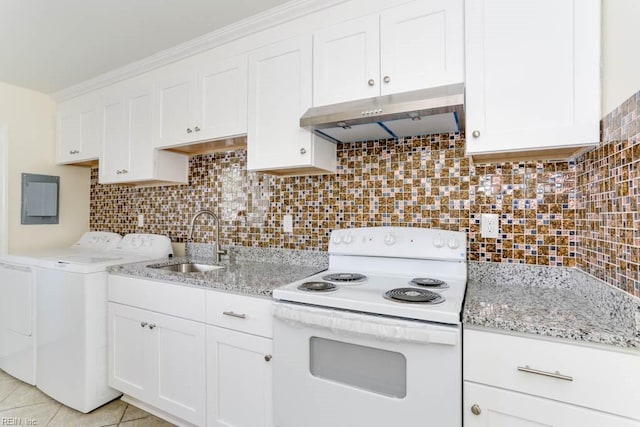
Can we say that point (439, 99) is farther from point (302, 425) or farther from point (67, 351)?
point (67, 351)

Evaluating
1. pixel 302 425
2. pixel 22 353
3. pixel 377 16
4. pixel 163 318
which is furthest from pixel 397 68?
pixel 22 353

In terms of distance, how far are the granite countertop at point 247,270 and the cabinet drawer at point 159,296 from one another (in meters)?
0.04

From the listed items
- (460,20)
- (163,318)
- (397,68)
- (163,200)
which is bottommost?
(163,318)

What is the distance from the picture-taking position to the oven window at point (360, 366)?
119 centimetres

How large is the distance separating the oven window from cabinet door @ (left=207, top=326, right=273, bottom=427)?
0.86 feet

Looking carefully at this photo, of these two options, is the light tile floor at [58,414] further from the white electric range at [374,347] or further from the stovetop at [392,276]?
the stovetop at [392,276]

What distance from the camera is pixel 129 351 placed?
1.98 metres

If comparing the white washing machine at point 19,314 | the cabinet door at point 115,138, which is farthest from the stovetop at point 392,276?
the white washing machine at point 19,314

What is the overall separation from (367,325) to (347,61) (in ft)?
4.08

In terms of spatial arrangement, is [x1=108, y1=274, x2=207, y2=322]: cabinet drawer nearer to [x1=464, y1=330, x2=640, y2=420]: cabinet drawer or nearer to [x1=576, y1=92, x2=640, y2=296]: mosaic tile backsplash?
[x1=464, y1=330, x2=640, y2=420]: cabinet drawer

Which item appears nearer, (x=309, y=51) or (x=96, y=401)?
(x=309, y=51)

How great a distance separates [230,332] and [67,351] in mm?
1291

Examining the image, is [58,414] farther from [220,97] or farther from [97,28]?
[97,28]

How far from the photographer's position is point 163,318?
1826 millimetres
